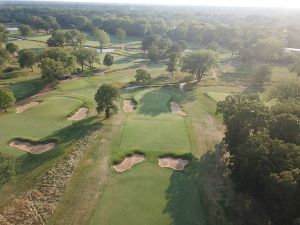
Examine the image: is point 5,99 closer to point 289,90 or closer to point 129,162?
point 129,162

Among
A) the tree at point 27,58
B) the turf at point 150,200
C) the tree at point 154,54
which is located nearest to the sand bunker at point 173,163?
the turf at point 150,200

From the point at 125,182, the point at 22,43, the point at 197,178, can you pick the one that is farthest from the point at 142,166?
the point at 22,43

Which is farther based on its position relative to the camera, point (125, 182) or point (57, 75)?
point (57, 75)

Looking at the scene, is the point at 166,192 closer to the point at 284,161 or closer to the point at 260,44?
the point at 284,161

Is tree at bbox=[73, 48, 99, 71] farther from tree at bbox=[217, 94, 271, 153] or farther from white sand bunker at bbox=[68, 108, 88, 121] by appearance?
tree at bbox=[217, 94, 271, 153]

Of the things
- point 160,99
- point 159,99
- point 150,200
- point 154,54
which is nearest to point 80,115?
point 159,99

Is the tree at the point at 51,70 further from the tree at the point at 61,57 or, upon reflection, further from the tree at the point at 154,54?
the tree at the point at 154,54
